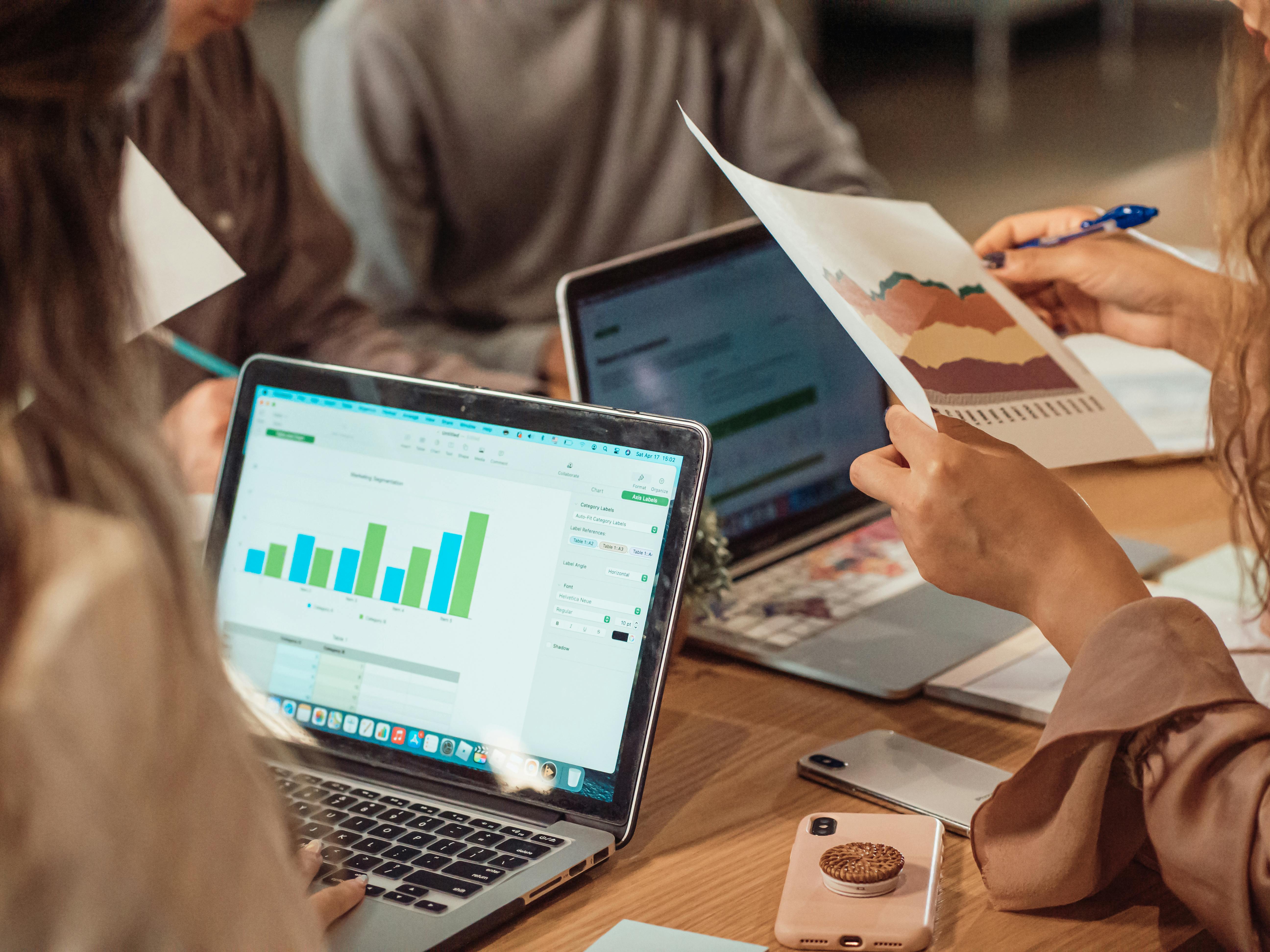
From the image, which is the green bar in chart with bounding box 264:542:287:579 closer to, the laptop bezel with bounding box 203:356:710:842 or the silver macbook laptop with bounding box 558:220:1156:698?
the laptop bezel with bounding box 203:356:710:842

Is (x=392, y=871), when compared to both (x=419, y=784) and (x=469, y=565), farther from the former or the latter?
(x=469, y=565)

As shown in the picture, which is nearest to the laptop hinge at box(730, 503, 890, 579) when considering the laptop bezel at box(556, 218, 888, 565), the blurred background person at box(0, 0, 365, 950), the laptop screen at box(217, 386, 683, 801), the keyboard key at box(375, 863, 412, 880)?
the laptop bezel at box(556, 218, 888, 565)

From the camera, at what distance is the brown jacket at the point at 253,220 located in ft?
4.89

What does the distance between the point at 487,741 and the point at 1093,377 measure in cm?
51

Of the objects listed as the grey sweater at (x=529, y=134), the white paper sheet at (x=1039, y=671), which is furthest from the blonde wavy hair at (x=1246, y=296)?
the grey sweater at (x=529, y=134)

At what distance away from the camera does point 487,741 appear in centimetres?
74

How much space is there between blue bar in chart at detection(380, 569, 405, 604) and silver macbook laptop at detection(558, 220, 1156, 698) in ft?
0.90

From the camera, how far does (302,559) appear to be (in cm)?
83

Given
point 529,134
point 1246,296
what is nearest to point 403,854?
point 1246,296

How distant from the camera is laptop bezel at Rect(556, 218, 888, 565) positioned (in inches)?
39.5

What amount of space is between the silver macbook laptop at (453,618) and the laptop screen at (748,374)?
0.25 meters

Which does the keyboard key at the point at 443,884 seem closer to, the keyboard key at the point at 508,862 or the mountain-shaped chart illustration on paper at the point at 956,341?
the keyboard key at the point at 508,862

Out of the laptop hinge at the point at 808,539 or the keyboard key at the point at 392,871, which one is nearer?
the keyboard key at the point at 392,871

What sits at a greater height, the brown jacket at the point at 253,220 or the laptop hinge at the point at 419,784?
the brown jacket at the point at 253,220
